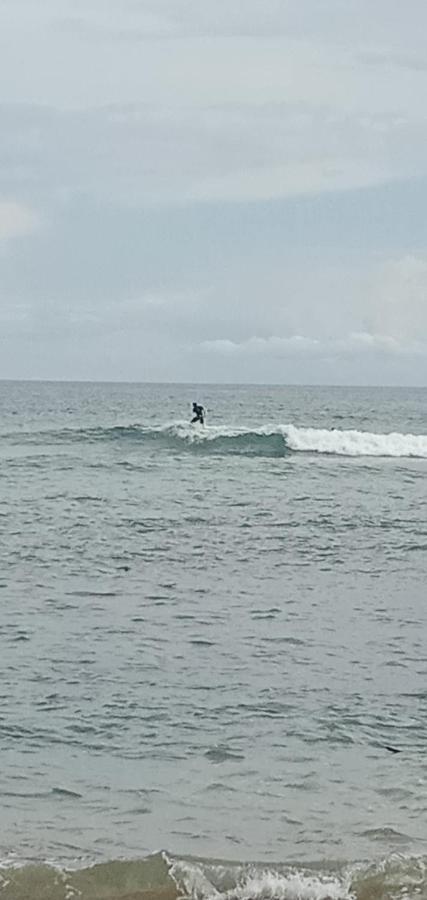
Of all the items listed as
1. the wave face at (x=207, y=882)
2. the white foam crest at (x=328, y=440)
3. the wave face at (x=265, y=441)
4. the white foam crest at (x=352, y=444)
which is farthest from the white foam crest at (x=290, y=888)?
the white foam crest at (x=352, y=444)

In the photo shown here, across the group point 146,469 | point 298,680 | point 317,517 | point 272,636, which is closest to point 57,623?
point 272,636

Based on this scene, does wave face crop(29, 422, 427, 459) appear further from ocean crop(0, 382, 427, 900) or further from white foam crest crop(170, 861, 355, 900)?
white foam crest crop(170, 861, 355, 900)

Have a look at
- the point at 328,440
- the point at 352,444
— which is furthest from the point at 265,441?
the point at 352,444

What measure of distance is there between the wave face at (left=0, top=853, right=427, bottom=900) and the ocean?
1 cm

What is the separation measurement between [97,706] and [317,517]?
1435 centimetres

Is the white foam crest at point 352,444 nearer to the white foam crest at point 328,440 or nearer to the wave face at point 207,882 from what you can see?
the white foam crest at point 328,440

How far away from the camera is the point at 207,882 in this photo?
23.6ft

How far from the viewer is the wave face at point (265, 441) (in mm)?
45938

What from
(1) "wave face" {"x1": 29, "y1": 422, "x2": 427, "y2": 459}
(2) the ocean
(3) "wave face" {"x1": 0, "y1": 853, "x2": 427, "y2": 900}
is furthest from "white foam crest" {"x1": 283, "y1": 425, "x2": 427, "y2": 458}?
(3) "wave face" {"x1": 0, "y1": 853, "x2": 427, "y2": 900}

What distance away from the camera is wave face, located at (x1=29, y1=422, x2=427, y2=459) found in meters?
45.9

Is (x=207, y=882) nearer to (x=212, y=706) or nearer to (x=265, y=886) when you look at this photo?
(x=265, y=886)

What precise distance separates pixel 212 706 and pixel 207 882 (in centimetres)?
346

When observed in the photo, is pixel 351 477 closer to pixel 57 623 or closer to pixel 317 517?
pixel 317 517

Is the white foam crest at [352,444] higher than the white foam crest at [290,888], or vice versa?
the white foam crest at [352,444]
